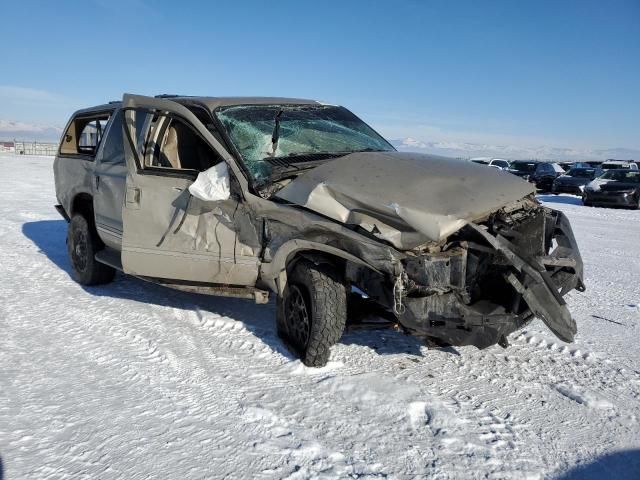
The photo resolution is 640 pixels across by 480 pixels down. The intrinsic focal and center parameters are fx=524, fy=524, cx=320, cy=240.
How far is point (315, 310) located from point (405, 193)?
38.5 inches

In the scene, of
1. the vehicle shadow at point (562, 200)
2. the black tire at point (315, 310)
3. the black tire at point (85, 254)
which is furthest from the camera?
the vehicle shadow at point (562, 200)

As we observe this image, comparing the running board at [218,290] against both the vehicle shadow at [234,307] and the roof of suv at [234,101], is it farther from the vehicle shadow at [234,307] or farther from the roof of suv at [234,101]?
the roof of suv at [234,101]

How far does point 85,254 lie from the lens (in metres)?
5.70

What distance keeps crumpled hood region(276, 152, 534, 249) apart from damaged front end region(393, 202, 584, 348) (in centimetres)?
16

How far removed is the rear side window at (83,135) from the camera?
6.05m

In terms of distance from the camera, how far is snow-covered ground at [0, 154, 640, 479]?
8.48 feet

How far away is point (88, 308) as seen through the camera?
4.92 metres

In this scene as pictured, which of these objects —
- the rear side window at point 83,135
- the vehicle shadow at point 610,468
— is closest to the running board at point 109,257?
the rear side window at point 83,135

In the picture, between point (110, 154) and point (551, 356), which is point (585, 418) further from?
point (110, 154)

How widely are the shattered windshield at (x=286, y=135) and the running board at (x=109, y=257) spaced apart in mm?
1750

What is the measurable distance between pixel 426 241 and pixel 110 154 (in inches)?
140

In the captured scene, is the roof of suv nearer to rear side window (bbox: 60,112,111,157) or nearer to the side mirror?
the side mirror

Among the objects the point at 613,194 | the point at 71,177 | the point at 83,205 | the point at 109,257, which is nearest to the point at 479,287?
the point at 109,257

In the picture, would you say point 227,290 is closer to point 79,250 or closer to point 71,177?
point 79,250
